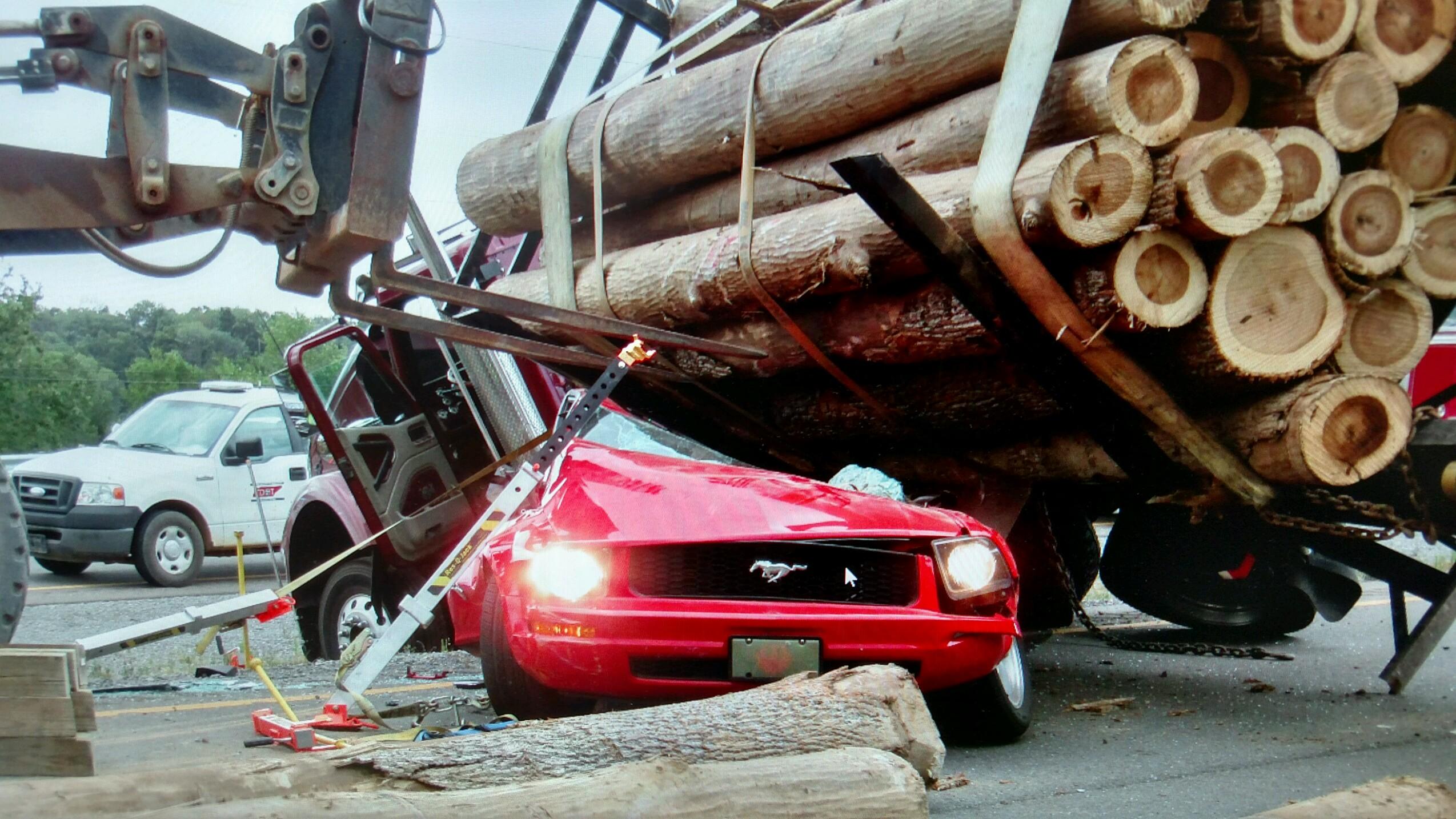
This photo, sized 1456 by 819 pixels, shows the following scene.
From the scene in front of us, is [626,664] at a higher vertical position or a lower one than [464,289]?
lower

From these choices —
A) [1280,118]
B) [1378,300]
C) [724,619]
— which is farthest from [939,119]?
[724,619]

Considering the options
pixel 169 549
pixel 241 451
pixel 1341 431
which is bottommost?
pixel 169 549

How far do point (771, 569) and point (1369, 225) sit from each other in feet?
8.03


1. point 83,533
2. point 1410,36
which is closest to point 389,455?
point 1410,36

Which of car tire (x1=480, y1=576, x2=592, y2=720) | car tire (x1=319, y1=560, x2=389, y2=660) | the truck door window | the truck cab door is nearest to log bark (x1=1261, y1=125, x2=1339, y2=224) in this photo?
car tire (x1=480, y1=576, x2=592, y2=720)

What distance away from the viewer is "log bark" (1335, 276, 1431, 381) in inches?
191

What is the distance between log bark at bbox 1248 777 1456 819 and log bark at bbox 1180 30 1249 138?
8.14ft

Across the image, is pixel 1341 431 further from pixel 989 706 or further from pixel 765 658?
pixel 765 658

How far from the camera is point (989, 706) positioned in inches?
185

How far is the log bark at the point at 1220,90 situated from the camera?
4.70m

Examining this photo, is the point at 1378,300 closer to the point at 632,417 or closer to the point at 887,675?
the point at 887,675

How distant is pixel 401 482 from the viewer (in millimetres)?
7078

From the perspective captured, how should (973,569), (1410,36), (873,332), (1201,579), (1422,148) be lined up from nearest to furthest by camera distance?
(973,569) < (1410,36) < (1422,148) < (873,332) < (1201,579)

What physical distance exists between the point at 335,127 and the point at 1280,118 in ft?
10.6
